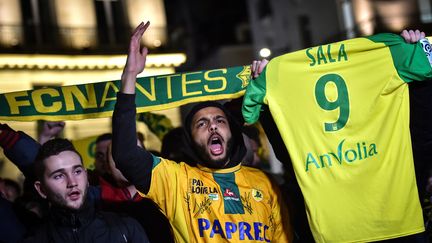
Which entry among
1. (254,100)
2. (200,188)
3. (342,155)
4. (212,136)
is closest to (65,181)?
(200,188)

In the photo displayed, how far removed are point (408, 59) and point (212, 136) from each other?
1328 mm

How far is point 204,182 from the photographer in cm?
411

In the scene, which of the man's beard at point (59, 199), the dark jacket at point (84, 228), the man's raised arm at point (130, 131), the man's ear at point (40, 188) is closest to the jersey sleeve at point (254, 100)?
the man's raised arm at point (130, 131)

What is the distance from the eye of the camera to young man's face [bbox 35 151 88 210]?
12.3 feet

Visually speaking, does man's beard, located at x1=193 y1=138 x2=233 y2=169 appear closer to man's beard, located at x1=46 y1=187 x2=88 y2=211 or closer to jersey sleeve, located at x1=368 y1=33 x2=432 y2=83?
man's beard, located at x1=46 y1=187 x2=88 y2=211

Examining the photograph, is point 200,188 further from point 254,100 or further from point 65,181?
point 65,181

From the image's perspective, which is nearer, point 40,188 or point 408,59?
point 40,188

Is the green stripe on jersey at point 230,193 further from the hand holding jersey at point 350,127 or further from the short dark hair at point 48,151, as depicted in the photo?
the short dark hair at point 48,151

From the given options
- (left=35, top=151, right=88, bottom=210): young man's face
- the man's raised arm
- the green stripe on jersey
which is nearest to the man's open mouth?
the green stripe on jersey

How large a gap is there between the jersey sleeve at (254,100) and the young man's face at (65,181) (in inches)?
43.0

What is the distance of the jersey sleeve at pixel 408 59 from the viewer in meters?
4.15

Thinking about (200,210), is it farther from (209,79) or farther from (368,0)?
(368,0)

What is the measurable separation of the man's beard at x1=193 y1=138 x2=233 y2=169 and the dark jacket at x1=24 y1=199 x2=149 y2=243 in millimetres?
636

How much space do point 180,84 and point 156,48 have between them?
61.4ft
